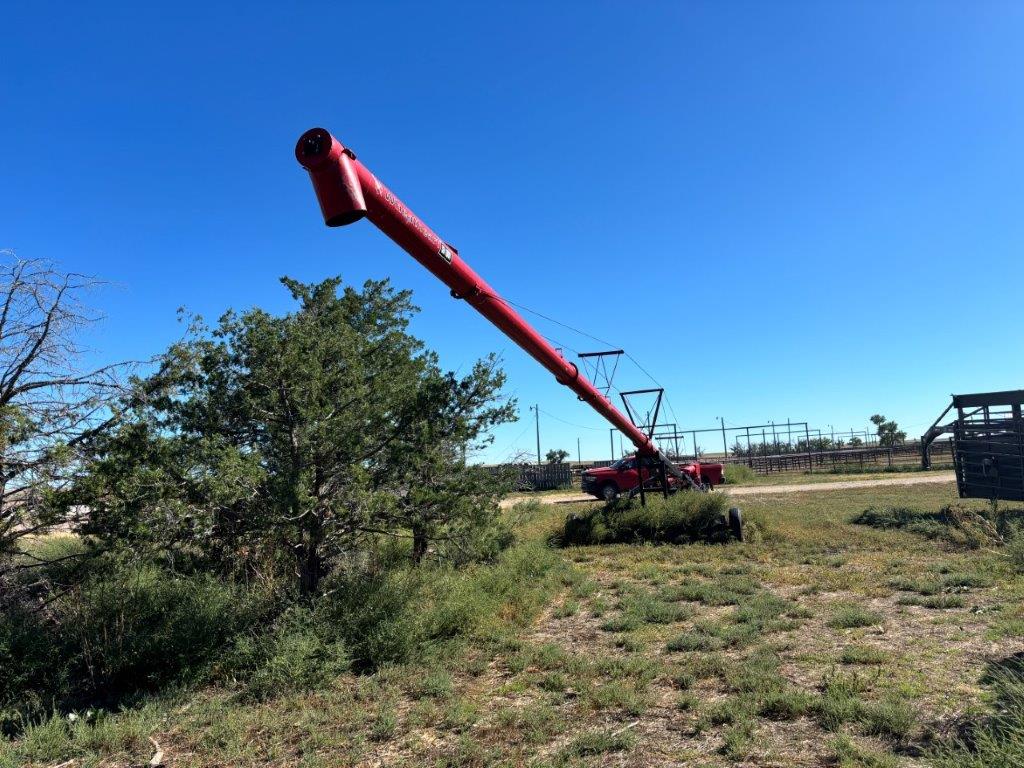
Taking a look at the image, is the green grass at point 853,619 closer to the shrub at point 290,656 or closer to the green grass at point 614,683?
the green grass at point 614,683

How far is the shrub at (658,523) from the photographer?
44.7 ft

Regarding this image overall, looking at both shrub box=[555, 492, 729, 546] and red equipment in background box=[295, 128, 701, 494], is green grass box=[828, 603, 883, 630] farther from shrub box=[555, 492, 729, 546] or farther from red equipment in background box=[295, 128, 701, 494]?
shrub box=[555, 492, 729, 546]

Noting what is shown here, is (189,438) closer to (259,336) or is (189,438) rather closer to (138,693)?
(259,336)

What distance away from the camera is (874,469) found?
33.9 metres

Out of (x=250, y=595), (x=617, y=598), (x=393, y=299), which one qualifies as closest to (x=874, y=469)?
(x=617, y=598)

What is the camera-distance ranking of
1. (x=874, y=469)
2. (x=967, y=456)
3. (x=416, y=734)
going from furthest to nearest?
(x=874, y=469), (x=967, y=456), (x=416, y=734)

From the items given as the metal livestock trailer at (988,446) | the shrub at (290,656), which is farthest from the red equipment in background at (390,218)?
the metal livestock trailer at (988,446)

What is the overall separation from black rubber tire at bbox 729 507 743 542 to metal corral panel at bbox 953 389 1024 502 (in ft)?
18.6

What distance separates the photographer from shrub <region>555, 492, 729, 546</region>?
13633mm

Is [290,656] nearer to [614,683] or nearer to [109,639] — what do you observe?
[109,639]

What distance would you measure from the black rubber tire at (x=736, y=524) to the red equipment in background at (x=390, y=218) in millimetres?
6567

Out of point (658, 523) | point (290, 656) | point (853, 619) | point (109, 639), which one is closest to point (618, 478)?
point (658, 523)

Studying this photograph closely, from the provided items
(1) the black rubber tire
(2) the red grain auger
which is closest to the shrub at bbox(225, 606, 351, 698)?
(2) the red grain auger

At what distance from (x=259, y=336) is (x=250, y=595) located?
2.84 meters
